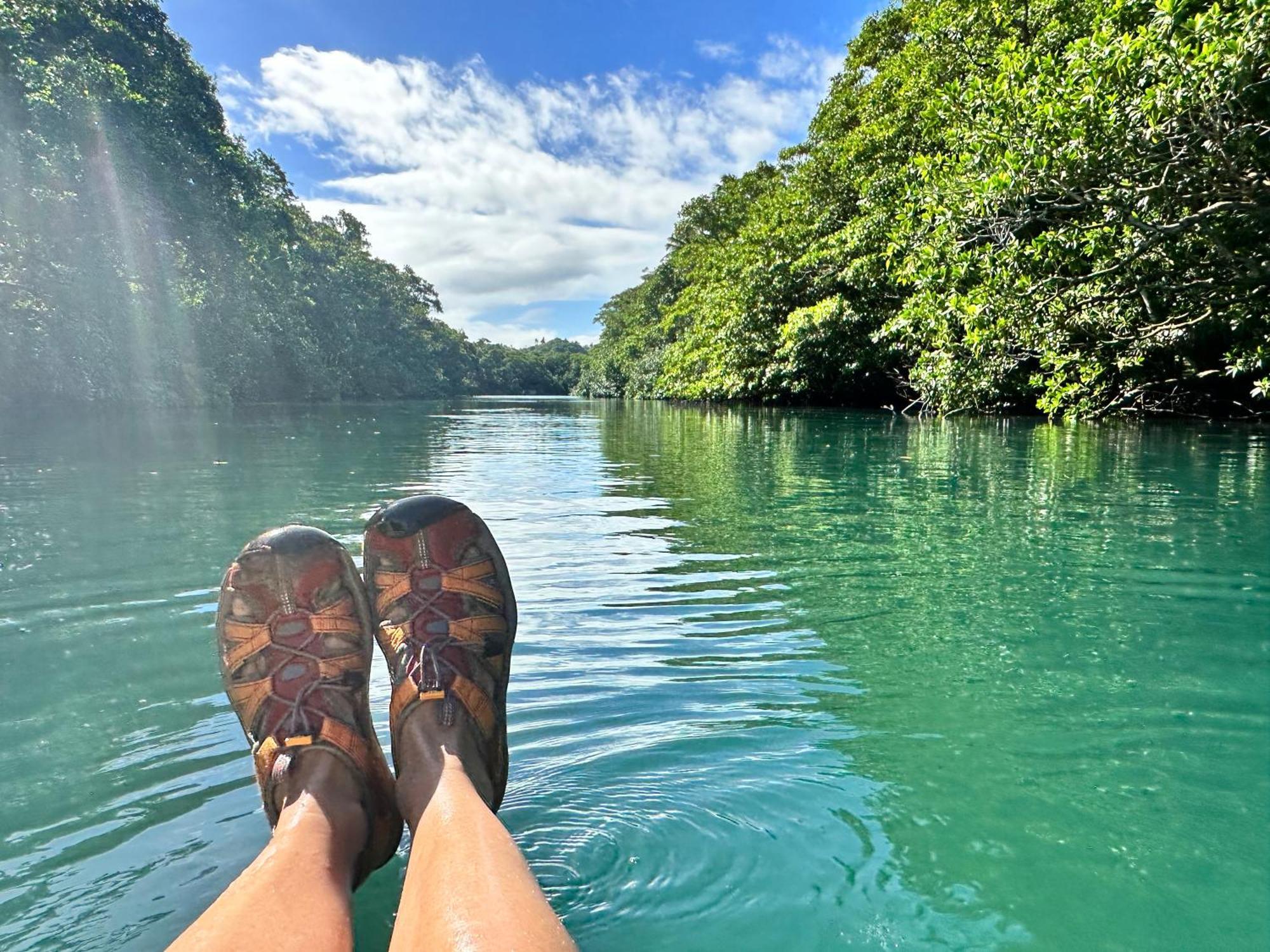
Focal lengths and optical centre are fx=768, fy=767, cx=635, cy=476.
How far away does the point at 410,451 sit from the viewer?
10.4 metres

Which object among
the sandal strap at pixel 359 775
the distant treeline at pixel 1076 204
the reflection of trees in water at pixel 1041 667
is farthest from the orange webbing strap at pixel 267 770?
the distant treeline at pixel 1076 204

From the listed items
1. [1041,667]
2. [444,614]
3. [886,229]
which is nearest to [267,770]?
[444,614]

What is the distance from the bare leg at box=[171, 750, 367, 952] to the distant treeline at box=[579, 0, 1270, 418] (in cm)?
745

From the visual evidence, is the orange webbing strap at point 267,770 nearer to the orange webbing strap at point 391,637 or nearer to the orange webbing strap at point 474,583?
the orange webbing strap at point 391,637

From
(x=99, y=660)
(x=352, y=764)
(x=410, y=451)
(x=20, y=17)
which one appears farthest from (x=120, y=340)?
(x=352, y=764)

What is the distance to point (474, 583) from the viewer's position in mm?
2160

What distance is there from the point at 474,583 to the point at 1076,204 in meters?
7.64

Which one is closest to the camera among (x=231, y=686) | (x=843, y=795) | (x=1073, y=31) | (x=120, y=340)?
(x=843, y=795)

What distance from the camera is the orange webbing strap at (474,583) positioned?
2.12 m

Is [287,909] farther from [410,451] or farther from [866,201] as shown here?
[866,201]

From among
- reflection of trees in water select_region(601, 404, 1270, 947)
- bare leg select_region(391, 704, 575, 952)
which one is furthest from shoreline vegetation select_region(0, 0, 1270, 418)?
bare leg select_region(391, 704, 575, 952)

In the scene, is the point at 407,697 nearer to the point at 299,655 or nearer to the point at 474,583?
the point at 299,655

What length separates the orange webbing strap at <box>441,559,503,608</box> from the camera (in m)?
2.12

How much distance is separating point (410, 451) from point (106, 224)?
1259 centimetres
